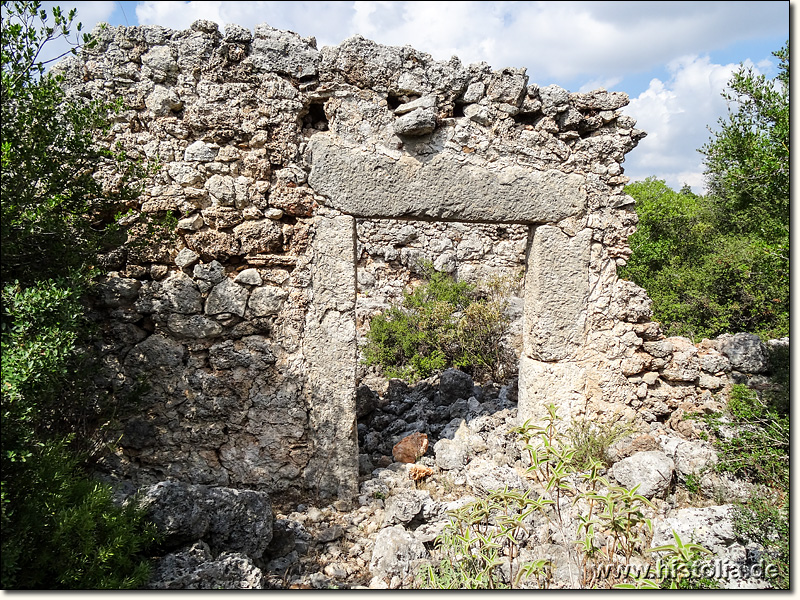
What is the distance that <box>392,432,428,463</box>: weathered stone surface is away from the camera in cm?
453

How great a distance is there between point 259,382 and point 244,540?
3.58ft

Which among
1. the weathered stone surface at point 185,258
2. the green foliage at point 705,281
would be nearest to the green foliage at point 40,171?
the weathered stone surface at point 185,258

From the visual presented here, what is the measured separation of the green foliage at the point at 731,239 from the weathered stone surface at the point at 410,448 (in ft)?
10.4

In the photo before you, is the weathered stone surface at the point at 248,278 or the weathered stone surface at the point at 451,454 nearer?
the weathered stone surface at the point at 248,278

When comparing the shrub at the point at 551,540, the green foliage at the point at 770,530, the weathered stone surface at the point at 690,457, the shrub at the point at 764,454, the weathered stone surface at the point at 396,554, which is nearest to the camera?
the shrub at the point at 551,540

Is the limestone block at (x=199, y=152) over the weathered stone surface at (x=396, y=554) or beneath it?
over

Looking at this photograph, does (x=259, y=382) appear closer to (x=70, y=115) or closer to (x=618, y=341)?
(x=70, y=115)

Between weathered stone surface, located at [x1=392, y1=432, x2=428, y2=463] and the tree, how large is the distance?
228 centimetres

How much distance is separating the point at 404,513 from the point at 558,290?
6.64ft

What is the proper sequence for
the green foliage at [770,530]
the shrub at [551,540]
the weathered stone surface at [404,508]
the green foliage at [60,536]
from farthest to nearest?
the weathered stone surface at [404,508]
the green foliage at [770,530]
the shrub at [551,540]
the green foliage at [60,536]

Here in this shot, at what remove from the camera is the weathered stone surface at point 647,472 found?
12.1 feet

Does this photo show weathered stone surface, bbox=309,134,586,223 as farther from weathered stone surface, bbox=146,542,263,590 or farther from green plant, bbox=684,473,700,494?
weathered stone surface, bbox=146,542,263,590

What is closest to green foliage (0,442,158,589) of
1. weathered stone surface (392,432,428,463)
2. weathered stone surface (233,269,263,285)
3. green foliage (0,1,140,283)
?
green foliage (0,1,140,283)

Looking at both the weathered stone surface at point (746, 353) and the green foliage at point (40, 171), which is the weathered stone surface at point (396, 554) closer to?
the green foliage at point (40, 171)
